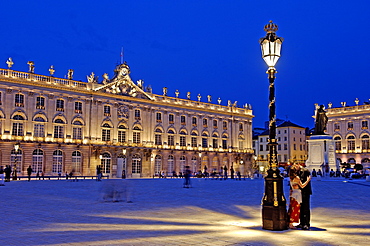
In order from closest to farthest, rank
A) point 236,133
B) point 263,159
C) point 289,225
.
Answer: point 289,225 → point 236,133 → point 263,159

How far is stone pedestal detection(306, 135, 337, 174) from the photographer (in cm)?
3706

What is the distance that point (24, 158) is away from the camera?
43375 millimetres

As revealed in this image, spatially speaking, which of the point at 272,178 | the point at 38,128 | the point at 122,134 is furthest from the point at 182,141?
the point at 272,178

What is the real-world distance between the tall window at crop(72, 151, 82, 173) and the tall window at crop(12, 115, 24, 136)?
6.35m

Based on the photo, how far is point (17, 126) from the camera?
4369 centimetres

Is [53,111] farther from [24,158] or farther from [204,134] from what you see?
[204,134]

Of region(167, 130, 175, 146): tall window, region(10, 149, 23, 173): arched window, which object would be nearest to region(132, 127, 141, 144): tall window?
region(167, 130, 175, 146): tall window

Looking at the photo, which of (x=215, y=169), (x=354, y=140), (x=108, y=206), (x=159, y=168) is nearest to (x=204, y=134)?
(x=215, y=169)

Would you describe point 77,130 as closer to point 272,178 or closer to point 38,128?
point 38,128

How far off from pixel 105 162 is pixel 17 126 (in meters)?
11.0

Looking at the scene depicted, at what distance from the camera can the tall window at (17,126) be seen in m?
43.4

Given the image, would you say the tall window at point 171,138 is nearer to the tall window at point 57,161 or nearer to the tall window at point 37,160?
the tall window at point 57,161

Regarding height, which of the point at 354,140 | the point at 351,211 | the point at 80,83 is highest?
the point at 80,83

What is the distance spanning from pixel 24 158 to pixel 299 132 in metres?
54.0
